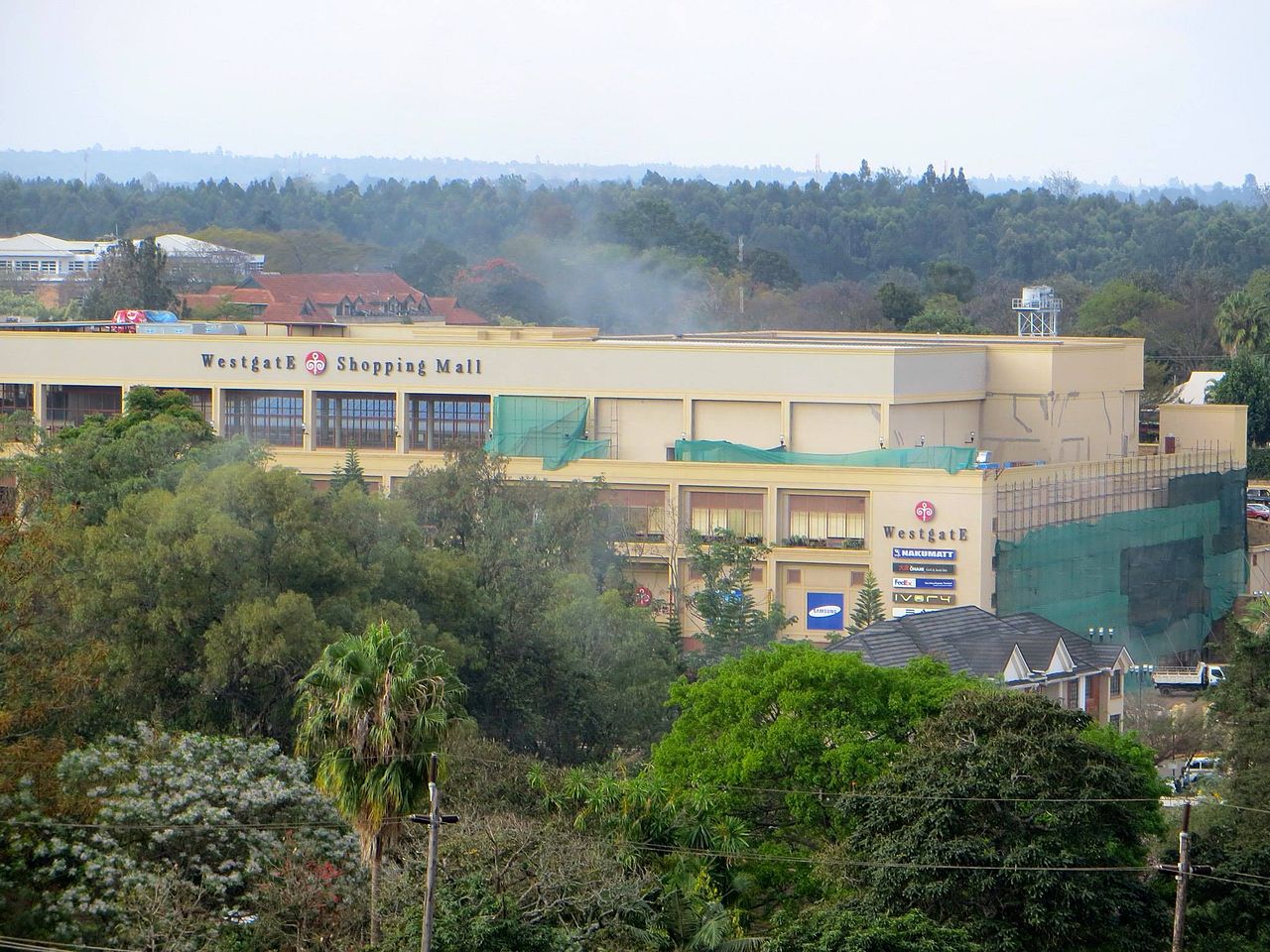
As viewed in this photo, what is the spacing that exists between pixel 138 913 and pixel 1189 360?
11503cm

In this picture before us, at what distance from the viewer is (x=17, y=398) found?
82.6m

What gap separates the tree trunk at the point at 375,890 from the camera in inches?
1182

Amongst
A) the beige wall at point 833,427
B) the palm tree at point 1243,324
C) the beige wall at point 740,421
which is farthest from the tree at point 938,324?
the beige wall at point 833,427

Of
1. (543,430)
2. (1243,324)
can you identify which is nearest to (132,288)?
(543,430)

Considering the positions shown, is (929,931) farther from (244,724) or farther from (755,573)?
(755,573)

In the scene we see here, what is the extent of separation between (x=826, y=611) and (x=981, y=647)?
54.5 ft

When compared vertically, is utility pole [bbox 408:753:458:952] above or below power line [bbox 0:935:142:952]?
above

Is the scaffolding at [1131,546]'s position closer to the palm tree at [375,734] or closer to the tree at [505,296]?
the palm tree at [375,734]

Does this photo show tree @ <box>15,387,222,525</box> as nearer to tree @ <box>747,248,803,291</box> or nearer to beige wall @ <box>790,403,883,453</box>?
beige wall @ <box>790,403,883,453</box>

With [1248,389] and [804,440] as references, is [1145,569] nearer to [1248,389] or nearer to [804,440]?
[804,440]

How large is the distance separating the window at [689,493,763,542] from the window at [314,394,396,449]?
43.2 ft

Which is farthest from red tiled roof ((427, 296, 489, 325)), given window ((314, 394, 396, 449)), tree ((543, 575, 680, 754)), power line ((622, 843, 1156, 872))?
power line ((622, 843, 1156, 872))

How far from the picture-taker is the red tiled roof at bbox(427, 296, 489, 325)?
493 feet

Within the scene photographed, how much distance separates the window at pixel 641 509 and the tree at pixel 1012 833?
117ft
